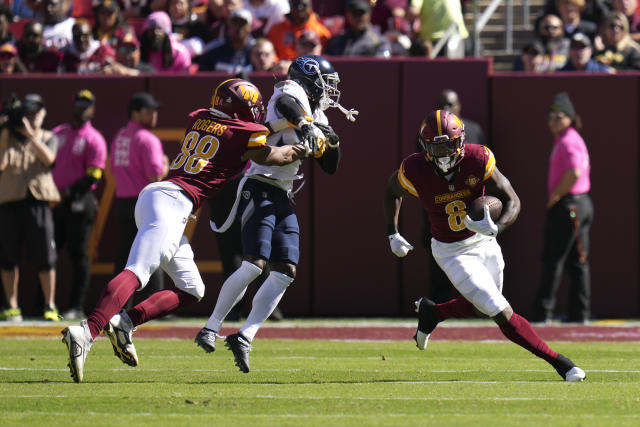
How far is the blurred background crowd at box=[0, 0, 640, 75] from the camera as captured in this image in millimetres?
12523

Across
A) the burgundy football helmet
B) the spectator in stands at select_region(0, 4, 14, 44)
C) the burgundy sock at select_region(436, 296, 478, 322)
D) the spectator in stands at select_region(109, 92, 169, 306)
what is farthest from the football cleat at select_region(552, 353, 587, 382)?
the spectator in stands at select_region(0, 4, 14, 44)

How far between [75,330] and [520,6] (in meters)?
10.1

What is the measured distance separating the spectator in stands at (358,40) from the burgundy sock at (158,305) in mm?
5787

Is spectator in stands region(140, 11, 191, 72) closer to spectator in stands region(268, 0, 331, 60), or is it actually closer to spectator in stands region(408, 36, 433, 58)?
spectator in stands region(268, 0, 331, 60)

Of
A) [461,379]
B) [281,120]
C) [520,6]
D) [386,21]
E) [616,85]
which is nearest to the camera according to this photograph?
[461,379]

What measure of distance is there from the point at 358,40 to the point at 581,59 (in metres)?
2.35

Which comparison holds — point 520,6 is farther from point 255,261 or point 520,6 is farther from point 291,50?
point 255,261

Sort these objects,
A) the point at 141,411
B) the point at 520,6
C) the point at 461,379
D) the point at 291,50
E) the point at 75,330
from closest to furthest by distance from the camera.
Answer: the point at 141,411, the point at 75,330, the point at 461,379, the point at 291,50, the point at 520,6

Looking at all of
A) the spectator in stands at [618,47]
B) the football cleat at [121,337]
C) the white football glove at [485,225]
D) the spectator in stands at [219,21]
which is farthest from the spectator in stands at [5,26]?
the white football glove at [485,225]

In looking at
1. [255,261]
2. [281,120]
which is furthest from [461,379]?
[281,120]

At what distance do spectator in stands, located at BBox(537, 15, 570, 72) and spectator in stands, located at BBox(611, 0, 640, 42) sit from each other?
861mm

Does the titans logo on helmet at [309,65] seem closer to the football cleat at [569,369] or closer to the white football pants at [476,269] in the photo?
the white football pants at [476,269]

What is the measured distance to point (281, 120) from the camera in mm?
7984

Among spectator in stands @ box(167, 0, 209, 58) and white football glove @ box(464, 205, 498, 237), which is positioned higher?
spectator in stands @ box(167, 0, 209, 58)
